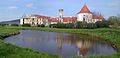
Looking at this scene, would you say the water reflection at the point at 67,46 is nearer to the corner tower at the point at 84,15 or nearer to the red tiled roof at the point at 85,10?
the corner tower at the point at 84,15

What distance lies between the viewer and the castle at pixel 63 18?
112 m

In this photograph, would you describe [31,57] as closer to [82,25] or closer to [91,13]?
[82,25]

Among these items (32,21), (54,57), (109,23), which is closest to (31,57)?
(54,57)

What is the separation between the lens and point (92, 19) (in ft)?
374

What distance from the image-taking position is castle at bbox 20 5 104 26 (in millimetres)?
112500

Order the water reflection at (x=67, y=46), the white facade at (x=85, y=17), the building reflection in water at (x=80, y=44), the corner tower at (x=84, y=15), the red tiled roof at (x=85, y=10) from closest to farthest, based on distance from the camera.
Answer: the water reflection at (x=67, y=46)
the building reflection in water at (x=80, y=44)
the white facade at (x=85, y=17)
the corner tower at (x=84, y=15)
the red tiled roof at (x=85, y=10)

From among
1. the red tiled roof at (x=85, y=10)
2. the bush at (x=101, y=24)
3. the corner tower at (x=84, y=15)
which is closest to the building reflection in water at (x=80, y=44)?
the bush at (x=101, y=24)

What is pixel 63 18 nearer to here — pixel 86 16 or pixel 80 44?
pixel 86 16

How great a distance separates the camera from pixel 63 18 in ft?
440

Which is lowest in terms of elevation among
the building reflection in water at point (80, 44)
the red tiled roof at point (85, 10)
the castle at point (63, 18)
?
the building reflection in water at point (80, 44)

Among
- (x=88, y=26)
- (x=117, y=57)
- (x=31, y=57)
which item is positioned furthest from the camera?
(x=88, y=26)

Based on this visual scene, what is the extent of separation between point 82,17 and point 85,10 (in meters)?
4.16

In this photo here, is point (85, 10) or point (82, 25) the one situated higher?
point (85, 10)

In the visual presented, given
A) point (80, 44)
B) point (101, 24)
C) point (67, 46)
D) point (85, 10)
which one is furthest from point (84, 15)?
point (67, 46)
